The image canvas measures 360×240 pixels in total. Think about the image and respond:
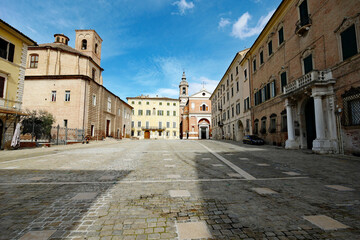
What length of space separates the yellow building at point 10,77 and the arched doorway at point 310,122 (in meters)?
23.3

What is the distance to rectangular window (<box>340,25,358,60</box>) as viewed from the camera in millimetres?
9530

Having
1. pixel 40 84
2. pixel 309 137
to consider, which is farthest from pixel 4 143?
pixel 309 137

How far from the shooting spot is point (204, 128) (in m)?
50.5

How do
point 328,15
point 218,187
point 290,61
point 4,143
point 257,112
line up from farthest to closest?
point 257,112 → point 290,61 → point 4,143 → point 328,15 → point 218,187

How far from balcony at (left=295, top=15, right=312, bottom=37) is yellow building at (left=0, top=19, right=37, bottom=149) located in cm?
2262

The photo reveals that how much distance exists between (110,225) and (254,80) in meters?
23.6

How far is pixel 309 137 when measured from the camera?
45.8 ft

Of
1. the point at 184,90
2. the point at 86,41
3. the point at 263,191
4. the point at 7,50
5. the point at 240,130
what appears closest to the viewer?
the point at 263,191

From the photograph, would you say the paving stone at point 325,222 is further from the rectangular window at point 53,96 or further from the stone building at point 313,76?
the rectangular window at point 53,96

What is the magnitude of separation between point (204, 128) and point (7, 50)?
140ft

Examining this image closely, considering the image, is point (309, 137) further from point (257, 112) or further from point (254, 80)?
point (254, 80)

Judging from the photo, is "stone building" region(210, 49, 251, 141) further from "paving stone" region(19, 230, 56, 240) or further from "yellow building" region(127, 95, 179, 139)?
"paving stone" region(19, 230, 56, 240)

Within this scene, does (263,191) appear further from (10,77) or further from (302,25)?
(10,77)

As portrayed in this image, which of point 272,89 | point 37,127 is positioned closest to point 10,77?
point 37,127
